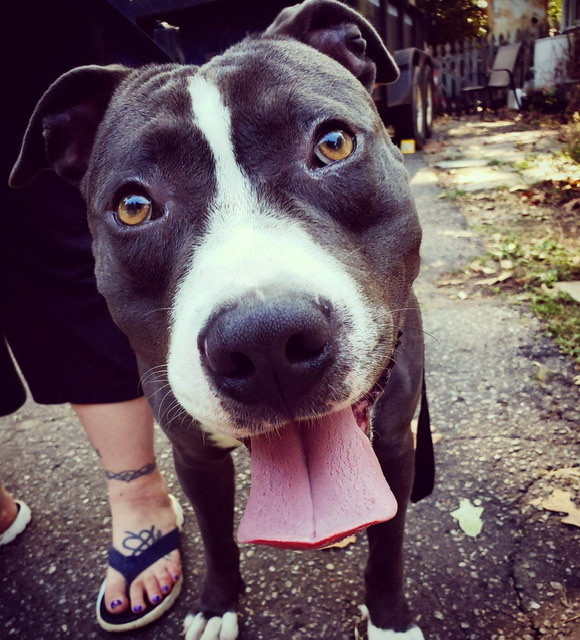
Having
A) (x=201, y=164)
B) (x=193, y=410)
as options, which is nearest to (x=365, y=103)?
(x=201, y=164)

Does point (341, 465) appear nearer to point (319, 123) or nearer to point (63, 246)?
point (319, 123)

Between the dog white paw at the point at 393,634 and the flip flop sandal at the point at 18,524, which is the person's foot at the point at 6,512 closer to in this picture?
the flip flop sandal at the point at 18,524

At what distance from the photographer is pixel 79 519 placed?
272cm

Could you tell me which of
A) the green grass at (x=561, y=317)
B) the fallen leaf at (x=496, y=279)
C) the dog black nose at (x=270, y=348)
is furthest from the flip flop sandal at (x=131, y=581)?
the fallen leaf at (x=496, y=279)

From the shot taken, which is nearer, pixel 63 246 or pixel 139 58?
pixel 63 246

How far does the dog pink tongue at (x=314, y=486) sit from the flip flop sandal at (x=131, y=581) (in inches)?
37.6

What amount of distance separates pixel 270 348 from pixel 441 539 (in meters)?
1.52

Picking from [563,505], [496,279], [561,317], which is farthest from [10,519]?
[496,279]

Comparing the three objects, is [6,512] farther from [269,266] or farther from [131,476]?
[269,266]

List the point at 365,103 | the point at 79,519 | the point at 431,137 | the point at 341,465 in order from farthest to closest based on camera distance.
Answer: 1. the point at 431,137
2. the point at 79,519
3. the point at 365,103
4. the point at 341,465

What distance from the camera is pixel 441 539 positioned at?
2293mm

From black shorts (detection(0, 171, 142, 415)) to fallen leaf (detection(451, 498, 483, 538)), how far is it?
1432 millimetres

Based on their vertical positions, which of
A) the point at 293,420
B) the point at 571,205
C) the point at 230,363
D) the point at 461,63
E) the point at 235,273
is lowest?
the point at 461,63

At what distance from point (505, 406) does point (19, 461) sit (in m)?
2.61
